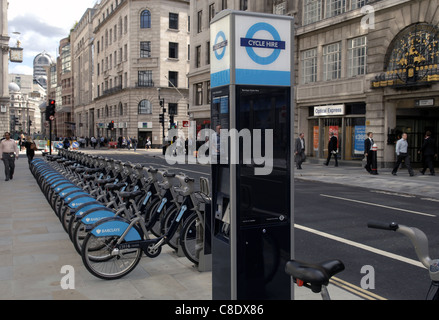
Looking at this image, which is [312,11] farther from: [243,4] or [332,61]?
[243,4]

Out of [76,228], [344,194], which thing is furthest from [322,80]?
[76,228]

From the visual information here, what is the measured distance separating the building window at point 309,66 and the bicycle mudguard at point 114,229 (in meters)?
23.5

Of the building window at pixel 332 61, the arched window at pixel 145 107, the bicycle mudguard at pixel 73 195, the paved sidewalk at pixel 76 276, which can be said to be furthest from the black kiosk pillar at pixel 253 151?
the arched window at pixel 145 107

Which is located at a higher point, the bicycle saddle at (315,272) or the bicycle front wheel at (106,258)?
the bicycle saddle at (315,272)

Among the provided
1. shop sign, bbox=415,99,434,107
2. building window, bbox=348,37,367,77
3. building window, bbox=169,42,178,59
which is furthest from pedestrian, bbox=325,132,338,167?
building window, bbox=169,42,178,59

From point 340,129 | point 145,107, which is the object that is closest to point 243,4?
point 340,129

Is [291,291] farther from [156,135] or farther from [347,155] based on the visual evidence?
[156,135]

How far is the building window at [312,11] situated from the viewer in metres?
26.7

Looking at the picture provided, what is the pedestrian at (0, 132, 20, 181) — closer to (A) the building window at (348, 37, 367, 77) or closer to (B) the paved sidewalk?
(B) the paved sidewalk

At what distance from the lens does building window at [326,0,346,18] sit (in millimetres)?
24875

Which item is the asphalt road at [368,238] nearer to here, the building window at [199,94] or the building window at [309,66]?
the building window at [309,66]

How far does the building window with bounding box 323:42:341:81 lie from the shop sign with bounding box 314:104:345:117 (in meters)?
1.72

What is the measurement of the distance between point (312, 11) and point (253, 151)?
25.6 metres

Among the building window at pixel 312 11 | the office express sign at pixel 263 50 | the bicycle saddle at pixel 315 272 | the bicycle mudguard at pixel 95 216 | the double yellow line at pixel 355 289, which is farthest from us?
the building window at pixel 312 11
